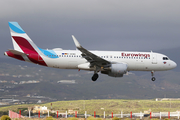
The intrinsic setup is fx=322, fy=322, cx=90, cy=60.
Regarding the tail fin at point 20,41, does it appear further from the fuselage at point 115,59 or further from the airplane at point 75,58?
the fuselage at point 115,59

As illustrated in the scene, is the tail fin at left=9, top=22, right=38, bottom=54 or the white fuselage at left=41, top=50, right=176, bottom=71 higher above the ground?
the tail fin at left=9, top=22, right=38, bottom=54

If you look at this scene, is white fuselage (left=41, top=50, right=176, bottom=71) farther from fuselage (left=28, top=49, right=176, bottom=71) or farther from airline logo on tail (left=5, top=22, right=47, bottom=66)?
airline logo on tail (left=5, top=22, right=47, bottom=66)

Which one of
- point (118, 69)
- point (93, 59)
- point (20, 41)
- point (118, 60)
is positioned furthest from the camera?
point (118, 60)

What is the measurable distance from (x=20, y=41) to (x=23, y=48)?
1.41 m

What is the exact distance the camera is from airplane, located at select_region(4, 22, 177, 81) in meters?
50.8

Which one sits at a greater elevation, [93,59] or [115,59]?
[115,59]

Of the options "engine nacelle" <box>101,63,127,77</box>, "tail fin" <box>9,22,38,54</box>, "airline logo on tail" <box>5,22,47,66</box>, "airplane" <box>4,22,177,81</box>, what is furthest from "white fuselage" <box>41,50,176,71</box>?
"tail fin" <box>9,22,38,54</box>

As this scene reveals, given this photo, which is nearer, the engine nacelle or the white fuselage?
the engine nacelle

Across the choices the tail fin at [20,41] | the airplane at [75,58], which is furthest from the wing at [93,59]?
the tail fin at [20,41]

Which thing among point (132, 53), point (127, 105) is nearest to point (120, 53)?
point (132, 53)

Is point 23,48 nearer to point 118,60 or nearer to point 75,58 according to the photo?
point 75,58

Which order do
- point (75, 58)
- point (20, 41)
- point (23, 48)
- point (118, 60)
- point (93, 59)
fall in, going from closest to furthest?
1. point (93, 59)
2. point (75, 58)
3. point (23, 48)
4. point (20, 41)
5. point (118, 60)

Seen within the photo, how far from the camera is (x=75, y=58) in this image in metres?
51.7

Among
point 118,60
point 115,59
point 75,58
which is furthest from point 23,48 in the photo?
point 118,60
